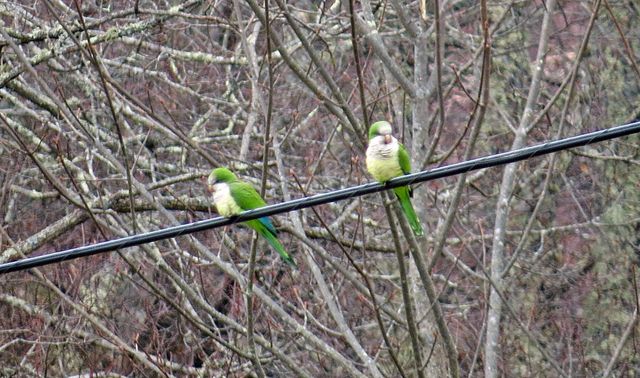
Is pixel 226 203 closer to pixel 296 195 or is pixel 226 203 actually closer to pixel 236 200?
pixel 236 200

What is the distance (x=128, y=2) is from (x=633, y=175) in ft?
18.6

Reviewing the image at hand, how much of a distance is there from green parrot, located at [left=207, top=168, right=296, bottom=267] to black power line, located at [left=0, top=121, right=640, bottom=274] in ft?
3.55

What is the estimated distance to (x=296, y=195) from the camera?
10008 mm

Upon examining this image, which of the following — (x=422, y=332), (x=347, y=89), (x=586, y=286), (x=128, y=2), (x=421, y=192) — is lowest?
(x=586, y=286)

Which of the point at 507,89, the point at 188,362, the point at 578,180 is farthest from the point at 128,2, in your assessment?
the point at 578,180

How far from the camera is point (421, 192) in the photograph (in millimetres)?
7340

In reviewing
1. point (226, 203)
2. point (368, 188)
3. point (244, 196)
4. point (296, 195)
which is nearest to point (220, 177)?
point (244, 196)

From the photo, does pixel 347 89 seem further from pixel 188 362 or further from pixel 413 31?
pixel 413 31

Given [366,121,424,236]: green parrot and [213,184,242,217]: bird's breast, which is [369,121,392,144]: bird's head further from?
[213,184,242,217]: bird's breast

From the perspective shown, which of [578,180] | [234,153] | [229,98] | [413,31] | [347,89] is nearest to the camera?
[413,31]

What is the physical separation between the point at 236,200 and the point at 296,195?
11.9 feet

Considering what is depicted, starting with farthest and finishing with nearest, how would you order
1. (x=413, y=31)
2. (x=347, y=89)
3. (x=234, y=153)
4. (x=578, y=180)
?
(x=578, y=180)
(x=347, y=89)
(x=234, y=153)
(x=413, y=31)

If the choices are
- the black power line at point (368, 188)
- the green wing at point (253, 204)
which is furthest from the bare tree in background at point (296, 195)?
the black power line at point (368, 188)

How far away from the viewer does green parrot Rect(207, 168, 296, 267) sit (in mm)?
6316
